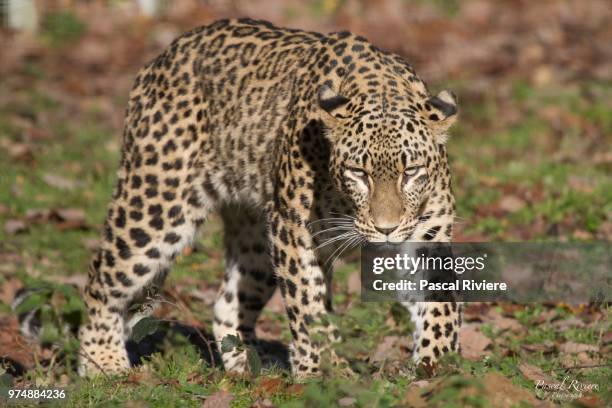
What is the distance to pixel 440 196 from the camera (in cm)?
819

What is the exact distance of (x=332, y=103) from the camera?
8086 millimetres

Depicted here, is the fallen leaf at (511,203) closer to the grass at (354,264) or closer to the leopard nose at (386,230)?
the grass at (354,264)

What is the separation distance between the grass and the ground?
3 centimetres

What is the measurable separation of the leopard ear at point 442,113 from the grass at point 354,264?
4.75ft

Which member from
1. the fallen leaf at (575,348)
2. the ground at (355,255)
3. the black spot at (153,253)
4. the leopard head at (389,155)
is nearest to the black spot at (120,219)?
the black spot at (153,253)

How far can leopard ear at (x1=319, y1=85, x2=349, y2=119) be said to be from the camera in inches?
318

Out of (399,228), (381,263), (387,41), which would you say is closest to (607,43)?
(387,41)

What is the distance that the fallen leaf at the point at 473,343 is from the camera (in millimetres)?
9453

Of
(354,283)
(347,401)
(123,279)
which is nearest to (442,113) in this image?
(347,401)

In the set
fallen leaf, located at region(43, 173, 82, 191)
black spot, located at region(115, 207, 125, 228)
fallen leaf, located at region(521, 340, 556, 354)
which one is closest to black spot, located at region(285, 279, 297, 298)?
black spot, located at region(115, 207, 125, 228)

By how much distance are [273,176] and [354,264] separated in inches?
120

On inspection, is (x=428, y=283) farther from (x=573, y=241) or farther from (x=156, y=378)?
(x=573, y=241)

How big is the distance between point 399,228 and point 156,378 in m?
2.15

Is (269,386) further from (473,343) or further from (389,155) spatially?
(473,343)
